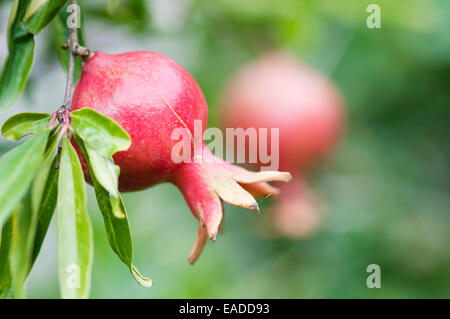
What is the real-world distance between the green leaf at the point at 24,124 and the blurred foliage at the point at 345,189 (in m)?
0.99

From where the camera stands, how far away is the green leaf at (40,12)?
2.79 feet

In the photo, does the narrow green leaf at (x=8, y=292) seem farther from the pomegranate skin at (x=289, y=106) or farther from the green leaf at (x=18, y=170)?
the pomegranate skin at (x=289, y=106)

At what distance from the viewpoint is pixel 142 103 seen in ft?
2.64

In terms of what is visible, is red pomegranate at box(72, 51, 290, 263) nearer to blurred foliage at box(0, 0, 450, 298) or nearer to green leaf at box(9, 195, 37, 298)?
green leaf at box(9, 195, 37, 298)

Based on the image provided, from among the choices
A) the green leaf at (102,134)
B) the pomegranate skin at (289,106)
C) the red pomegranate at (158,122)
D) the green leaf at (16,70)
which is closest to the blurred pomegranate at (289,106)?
the pomegranate skin at (289,106)

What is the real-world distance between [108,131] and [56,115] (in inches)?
3.2

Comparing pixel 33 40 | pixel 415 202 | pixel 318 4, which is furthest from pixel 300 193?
pixel 33 40

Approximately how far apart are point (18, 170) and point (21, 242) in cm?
8

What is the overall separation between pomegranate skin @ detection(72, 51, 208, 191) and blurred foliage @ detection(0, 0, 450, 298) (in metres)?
0.87

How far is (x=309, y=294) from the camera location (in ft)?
6.79

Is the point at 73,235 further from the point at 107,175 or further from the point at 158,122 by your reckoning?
the point at 158,122

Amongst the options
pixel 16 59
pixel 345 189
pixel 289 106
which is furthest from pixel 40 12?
pixel 345 189

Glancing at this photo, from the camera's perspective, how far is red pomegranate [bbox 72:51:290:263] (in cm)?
80

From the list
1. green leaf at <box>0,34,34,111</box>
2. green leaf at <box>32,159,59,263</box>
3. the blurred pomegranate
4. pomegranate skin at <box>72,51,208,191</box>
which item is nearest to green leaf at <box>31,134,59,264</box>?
green leaf at <box>32,159,59,263</box>
